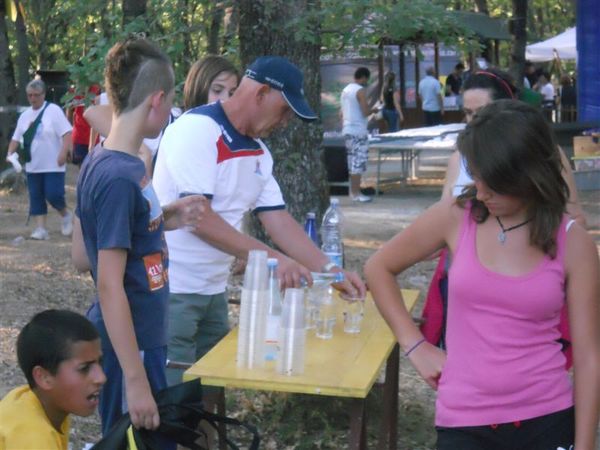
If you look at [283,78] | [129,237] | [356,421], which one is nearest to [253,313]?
[356,421]

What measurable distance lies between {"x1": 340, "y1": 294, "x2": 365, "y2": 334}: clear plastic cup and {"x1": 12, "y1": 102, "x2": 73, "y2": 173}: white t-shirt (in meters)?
7.88

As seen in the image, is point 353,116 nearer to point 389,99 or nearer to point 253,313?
point 389,99

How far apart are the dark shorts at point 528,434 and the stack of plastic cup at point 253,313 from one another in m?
0.92

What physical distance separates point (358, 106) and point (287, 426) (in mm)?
9283

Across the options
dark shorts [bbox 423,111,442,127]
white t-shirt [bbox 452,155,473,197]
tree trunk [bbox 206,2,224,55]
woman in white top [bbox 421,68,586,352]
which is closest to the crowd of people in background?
woman in white top [bbox 421,68,586,352]

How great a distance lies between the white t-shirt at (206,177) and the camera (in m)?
3.78

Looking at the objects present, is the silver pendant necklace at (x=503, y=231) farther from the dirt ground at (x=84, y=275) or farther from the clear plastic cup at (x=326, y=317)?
the dirt ground at (x=84, y=275)

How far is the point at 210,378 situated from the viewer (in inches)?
131

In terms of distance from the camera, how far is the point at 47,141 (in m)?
11.4

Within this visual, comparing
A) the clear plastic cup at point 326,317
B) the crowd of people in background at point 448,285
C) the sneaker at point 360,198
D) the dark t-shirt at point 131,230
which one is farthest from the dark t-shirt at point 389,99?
the dark t-shirt at point 131,230

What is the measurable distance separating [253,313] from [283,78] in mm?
936

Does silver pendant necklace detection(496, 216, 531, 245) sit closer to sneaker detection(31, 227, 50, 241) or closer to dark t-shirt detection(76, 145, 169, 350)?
dark t-shirt detection(76, 145, 169, 350)

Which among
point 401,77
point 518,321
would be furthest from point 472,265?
point 401,77

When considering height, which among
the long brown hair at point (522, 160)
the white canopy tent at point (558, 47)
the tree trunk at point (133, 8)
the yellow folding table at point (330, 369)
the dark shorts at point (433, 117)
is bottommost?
the dark shorts at point (433, 117)
